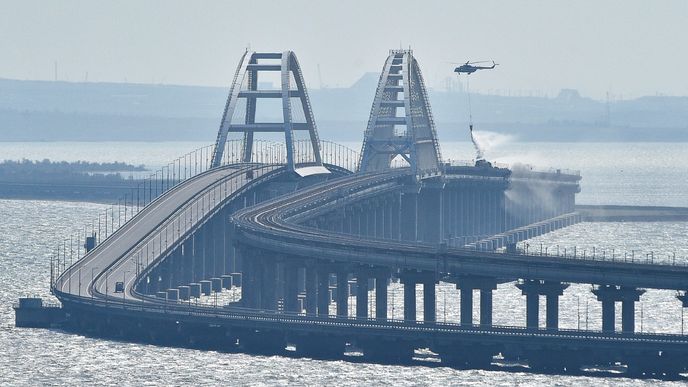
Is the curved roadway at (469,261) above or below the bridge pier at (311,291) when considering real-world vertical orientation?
above

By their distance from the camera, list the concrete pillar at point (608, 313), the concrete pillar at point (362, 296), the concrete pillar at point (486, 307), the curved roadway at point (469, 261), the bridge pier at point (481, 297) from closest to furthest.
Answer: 1. the curved roadway at point (469, 261)
2. the concrete pillar at point (608, 313)
3. the concrete pillar at point (486, 307)
4. the bridge pier at point (481, 297)
5. the concrete pillar at point (362, 296)

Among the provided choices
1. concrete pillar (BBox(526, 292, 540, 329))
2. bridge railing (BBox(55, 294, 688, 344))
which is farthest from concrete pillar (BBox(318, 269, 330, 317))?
concrete pillar (BBox(526, 292, 540, 329))

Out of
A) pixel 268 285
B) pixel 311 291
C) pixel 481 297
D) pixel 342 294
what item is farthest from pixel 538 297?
pixel 268 285

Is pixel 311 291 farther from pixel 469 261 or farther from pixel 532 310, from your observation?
pixel 532 310

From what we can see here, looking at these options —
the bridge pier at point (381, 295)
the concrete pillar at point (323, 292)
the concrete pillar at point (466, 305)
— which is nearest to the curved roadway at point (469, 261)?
the bridge pier at point (381, 295)

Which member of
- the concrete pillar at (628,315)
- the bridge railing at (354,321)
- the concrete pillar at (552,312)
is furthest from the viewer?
the concrete pillar at (552,312)

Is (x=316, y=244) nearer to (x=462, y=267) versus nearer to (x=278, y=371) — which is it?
(x=462, y=267)

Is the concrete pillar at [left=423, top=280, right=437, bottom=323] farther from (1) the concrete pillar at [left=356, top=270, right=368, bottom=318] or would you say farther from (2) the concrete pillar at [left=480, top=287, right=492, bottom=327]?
(1) the concrete pillar at [left=356, top=270, right=368, bottom=318]

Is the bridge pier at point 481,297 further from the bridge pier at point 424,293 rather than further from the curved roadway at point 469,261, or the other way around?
the bridge pier at point 424,293

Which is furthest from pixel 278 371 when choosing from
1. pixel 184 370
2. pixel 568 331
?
pixel 568 331
